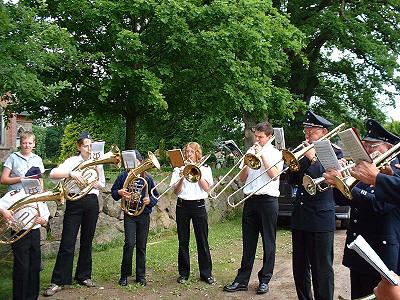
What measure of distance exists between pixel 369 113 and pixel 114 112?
11.1 m

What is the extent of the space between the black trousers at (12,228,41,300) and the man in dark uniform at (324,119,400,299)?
131 inches

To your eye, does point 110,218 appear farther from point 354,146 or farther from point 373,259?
point 373,259

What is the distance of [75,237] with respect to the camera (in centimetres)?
650

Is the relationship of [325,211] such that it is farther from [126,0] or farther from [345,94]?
[345,94]

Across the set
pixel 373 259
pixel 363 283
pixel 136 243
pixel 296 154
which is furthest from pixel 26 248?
pixel 373 259

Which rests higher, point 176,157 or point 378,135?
point 378,135

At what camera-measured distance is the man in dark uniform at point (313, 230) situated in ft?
16.3

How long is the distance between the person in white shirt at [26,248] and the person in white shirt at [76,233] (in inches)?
36.6

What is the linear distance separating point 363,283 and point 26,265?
3.51 meters

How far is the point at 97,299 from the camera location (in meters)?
5.98

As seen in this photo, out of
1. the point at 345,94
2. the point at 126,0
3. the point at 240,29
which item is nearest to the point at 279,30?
the point at 240,29

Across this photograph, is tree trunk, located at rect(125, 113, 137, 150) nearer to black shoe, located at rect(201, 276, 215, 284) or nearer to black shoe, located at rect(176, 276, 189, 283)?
black shoe, located at rect(176, 276, 189, 283)

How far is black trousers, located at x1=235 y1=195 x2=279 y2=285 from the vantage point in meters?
6.30

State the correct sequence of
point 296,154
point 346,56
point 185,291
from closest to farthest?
point 296,154, point 185,291, point 346,56
